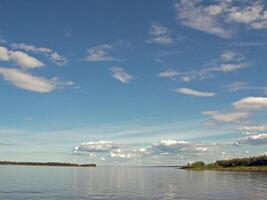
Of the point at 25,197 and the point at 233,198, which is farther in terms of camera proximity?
the point at 233,198

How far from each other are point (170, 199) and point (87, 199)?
17367 mm

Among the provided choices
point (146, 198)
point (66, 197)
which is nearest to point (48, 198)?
point (66, 197)

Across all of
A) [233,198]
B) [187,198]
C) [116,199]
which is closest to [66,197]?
[116,199]

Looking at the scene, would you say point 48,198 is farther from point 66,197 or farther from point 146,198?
point 146,198

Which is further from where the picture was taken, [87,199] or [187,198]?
[187,198]

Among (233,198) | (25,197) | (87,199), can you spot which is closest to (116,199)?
(87,199)

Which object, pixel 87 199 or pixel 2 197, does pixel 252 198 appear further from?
pixel 2 197

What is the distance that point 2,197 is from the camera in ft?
276

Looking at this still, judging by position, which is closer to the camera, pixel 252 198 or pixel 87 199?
pixel 87 199

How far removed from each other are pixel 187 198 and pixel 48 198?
29.8m

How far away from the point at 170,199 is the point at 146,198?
5.27 m

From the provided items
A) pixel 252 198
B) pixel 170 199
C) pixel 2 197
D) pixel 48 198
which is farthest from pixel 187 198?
pixel 2 197

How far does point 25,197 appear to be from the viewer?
8462 cm

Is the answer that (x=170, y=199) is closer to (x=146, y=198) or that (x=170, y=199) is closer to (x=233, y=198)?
(x=146, y=198)
